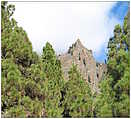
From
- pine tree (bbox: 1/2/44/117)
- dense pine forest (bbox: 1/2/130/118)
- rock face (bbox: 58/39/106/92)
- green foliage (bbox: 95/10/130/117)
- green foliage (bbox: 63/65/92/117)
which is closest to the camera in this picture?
green foliage (bbox: 95/10/130/117)

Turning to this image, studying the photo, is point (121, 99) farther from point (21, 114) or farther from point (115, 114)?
point (21, 114)

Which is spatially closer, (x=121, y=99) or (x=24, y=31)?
(x=121, y=99)

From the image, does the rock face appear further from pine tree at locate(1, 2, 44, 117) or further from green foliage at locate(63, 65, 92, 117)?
pine tree at locate(1, 2, 44, 117)

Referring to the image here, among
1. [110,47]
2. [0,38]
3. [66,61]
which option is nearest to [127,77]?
[110,47]

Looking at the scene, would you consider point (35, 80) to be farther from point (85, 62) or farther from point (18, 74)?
point (85, 62)

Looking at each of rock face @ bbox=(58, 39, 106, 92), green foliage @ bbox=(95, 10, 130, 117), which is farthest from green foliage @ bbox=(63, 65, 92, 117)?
rock face @ bbox=(58, 39, 106, 92)

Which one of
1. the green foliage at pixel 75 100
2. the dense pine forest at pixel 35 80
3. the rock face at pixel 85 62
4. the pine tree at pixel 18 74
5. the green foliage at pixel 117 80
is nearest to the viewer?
the green foliage at pixel 117 80

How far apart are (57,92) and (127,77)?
21.2 feet

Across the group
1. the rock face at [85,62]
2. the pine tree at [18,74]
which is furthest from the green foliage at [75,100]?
the rock face at [85,62]

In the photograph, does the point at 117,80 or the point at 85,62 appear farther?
the point at 85,62

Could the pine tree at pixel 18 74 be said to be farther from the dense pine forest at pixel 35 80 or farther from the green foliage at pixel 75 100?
the green foliage at pixel 75 100

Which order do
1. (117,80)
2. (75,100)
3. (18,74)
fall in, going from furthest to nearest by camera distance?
(75,100), (18,74), (117,80)

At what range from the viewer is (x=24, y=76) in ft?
40.4

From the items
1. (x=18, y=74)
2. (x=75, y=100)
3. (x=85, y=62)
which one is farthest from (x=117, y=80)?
(x=85, y=62)
